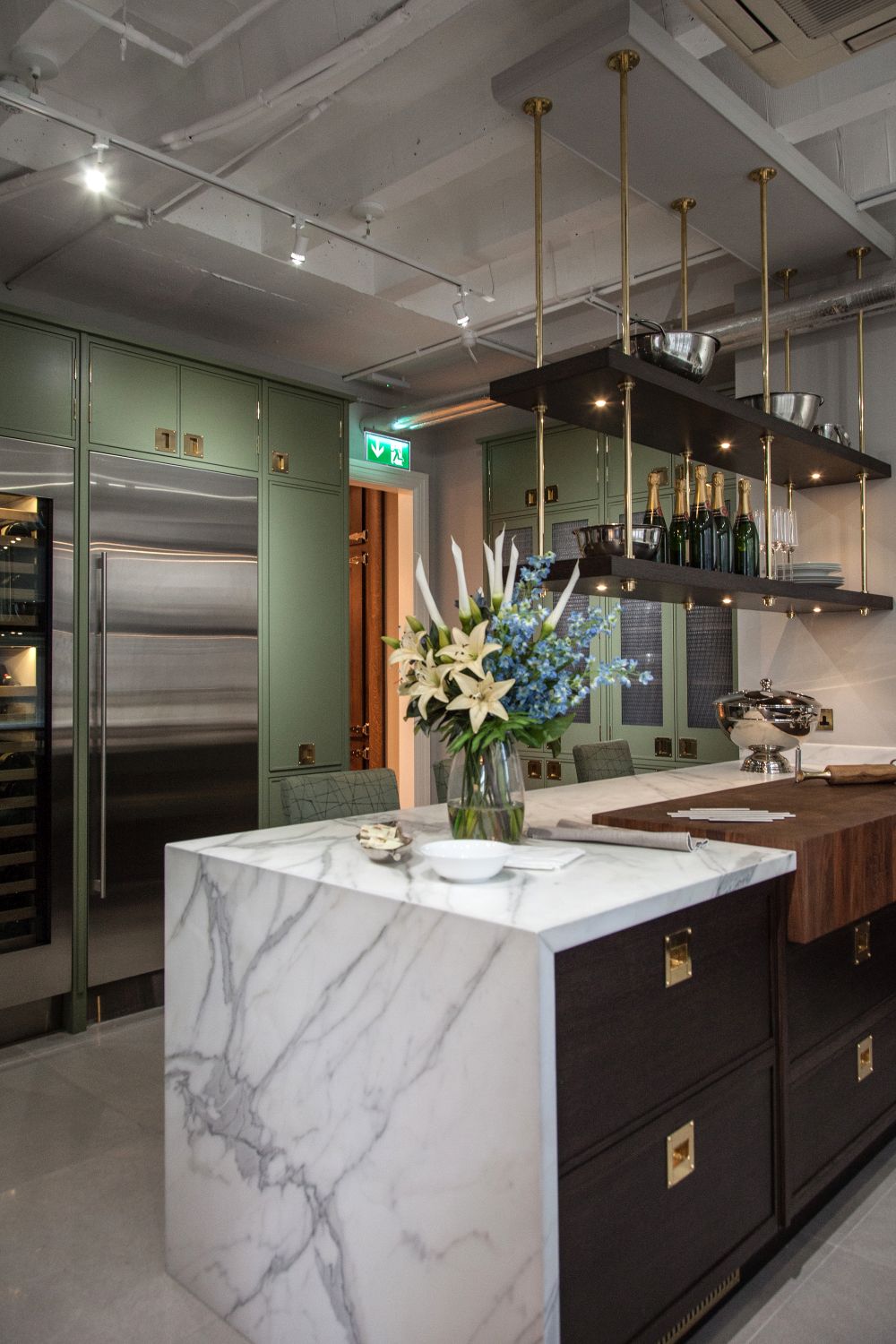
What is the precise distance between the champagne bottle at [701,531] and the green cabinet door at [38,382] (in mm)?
2195

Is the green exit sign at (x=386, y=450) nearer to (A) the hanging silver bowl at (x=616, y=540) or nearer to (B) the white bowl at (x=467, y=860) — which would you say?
(A) the hanging silver bowl at (x=616, y=540)

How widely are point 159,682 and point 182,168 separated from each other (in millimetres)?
1761

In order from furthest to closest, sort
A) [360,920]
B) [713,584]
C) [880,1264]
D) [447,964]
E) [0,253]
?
[0,253]
[713,584]
[880,1264]
[360,920]
[447,964]

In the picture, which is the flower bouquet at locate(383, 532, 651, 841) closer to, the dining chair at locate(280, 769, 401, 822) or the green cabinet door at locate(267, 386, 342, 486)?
the dining chair at locate(280, 769, 401, 822)

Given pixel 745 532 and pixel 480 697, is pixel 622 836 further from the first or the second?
pixel 745 532

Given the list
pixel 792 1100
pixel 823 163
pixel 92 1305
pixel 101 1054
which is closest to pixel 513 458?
pixel 823 163

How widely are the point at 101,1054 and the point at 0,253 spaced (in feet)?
9.52

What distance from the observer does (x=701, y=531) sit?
2.86 m

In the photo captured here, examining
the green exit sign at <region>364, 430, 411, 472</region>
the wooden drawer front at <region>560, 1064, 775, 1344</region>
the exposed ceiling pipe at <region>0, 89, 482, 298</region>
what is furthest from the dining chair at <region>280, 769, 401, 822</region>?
the green exit sign at <region>364, 430, 411, 472</region>

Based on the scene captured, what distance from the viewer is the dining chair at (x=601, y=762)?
3.68 meters

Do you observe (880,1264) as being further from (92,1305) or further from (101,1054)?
(101,1054)

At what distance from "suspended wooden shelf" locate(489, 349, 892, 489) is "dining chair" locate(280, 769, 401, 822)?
1119mm

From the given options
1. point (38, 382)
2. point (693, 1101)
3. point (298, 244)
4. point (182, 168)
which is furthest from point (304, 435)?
point (693, 1101)

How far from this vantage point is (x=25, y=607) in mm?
3398
